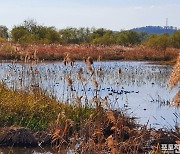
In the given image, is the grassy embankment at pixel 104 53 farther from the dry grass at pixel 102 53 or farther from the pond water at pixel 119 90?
the pond water at pixel 119 90

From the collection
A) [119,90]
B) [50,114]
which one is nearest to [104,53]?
[119,90]

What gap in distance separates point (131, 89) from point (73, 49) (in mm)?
19964

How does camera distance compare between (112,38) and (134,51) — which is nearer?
(134,51)

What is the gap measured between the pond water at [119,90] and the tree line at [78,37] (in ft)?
72.2

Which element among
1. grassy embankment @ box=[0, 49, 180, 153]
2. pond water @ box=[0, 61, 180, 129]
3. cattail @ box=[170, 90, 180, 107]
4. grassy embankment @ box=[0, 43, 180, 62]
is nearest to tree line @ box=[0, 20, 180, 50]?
grassy embankment @ box=[0, 43, 180, 62]

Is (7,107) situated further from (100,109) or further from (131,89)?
(131,89)

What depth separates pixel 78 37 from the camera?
214 ft

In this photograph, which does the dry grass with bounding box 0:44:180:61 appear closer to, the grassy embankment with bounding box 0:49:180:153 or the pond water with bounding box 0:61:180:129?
the pond water with bounding box 0:61:180:129

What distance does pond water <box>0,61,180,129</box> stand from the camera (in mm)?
10836

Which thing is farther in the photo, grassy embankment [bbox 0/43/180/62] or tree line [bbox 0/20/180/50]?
tree line [bbox 0/20/180/50]

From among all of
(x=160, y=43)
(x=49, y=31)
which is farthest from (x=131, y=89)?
(x=49, y=31)

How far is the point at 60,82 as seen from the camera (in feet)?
56.5

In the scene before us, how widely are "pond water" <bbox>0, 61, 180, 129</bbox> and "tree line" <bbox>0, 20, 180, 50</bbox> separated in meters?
22.0

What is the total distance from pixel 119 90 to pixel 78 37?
4917 centimetres
